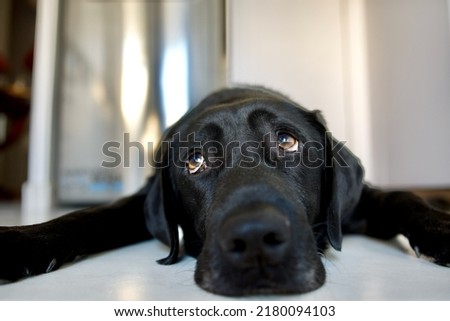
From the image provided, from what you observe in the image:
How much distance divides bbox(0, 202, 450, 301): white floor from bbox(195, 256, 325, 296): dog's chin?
1 centimetres

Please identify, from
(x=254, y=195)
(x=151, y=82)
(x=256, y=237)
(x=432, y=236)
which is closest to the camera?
(x=256, y=237)

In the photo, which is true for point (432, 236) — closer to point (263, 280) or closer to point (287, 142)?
point (287, 142)

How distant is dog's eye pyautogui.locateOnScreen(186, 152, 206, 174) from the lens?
3.81 feet

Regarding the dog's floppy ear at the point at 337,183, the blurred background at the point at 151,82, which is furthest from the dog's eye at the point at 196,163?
the blurred background at the point at 151,82

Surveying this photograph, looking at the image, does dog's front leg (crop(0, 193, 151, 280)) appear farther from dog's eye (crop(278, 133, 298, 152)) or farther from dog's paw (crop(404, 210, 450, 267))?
dog's paw (crop(404, 210, 450, 267))

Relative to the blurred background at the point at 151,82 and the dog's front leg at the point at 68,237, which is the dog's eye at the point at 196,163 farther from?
the blurred background at the point at 151,82

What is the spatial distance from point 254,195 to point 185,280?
0.30 m

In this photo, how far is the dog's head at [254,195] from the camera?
757 millimetres

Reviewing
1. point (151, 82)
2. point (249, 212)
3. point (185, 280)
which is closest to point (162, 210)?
point (185, 280)

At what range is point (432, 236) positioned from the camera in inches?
41.7

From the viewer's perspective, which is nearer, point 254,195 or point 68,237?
point 254,195

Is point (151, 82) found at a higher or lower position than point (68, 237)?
higher

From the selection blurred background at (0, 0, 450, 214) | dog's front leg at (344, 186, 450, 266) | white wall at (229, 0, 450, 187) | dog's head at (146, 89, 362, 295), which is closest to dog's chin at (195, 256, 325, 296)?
dog's head at (146, 89, 362, 295)

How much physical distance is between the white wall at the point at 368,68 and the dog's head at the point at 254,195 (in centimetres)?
101
